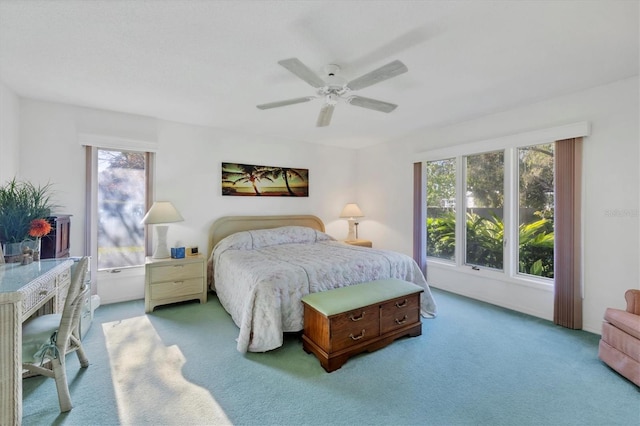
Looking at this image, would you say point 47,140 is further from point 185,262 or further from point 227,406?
point 227,406

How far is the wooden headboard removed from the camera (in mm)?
4312

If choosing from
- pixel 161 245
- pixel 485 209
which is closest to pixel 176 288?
pixel 161 245

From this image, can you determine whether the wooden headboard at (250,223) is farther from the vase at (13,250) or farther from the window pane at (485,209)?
the window pane at (485,209)

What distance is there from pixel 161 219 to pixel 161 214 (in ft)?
0.24

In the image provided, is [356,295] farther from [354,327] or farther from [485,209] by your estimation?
[485,209]

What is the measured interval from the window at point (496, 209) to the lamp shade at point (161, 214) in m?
3.81

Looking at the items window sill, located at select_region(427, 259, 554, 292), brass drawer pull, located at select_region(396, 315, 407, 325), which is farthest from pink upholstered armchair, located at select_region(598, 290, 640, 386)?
brass drawer pull, located at select_region(396, 315, 407, 325)

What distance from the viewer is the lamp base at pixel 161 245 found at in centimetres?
362

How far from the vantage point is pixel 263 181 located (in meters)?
4.79

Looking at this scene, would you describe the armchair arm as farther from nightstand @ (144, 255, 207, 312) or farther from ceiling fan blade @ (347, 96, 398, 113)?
nightstand @ (144, 255, 207, 312)

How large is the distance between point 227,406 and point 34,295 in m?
1.44

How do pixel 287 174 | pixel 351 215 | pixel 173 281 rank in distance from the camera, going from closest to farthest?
1. pixel 173 281
2. pixel 287 174
3. pixel 351 215

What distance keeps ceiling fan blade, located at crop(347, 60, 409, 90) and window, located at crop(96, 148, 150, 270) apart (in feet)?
10.5

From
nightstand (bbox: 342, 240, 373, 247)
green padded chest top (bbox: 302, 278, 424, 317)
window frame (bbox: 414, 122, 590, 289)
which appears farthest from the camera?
nightstand (bbox: 342, 240, 373, 247)
